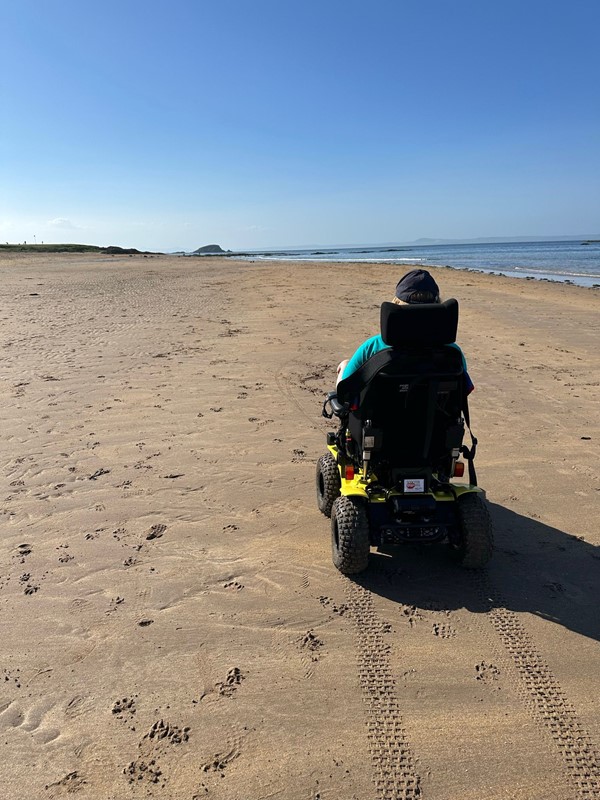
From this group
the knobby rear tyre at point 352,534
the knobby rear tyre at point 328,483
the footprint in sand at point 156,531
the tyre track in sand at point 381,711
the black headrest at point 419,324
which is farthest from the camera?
the knobby rear tyre at point 328,483

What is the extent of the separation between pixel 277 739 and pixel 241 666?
0.48 meters

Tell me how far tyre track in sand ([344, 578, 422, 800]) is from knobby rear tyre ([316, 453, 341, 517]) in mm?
935

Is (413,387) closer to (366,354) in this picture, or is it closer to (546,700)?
(366,354)

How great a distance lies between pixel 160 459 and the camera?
17.1ft

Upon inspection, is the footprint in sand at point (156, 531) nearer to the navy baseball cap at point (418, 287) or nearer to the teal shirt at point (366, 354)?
the teal shirt at point (366, 354)

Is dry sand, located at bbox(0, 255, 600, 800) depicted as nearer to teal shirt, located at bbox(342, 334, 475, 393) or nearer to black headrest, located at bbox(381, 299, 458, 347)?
teal shirt, located at bbox(342, 334, 475, 393)

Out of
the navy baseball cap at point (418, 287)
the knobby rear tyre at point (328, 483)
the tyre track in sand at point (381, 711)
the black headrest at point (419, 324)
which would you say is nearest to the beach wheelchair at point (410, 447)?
the black headrest at point (419, 324)

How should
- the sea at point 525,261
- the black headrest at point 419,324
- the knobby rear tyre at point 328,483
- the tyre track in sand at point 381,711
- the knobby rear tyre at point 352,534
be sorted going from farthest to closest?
the sea at point 525,261
the knobby rear tyre at point 328,483
the knobby rear tyre at point 352,534
the black headrest at point 419,324
the tyre track in sand at point 381,711

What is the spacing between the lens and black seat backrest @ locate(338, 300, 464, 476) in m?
3.00

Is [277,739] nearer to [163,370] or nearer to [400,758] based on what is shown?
[400,758]

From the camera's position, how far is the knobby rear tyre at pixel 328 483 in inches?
159

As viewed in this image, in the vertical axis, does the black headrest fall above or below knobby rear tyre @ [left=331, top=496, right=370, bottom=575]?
above

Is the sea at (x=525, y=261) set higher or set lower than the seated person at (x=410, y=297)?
lower

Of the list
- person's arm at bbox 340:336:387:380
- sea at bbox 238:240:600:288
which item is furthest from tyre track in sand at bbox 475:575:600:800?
sea at bbox 238:240:600:288
